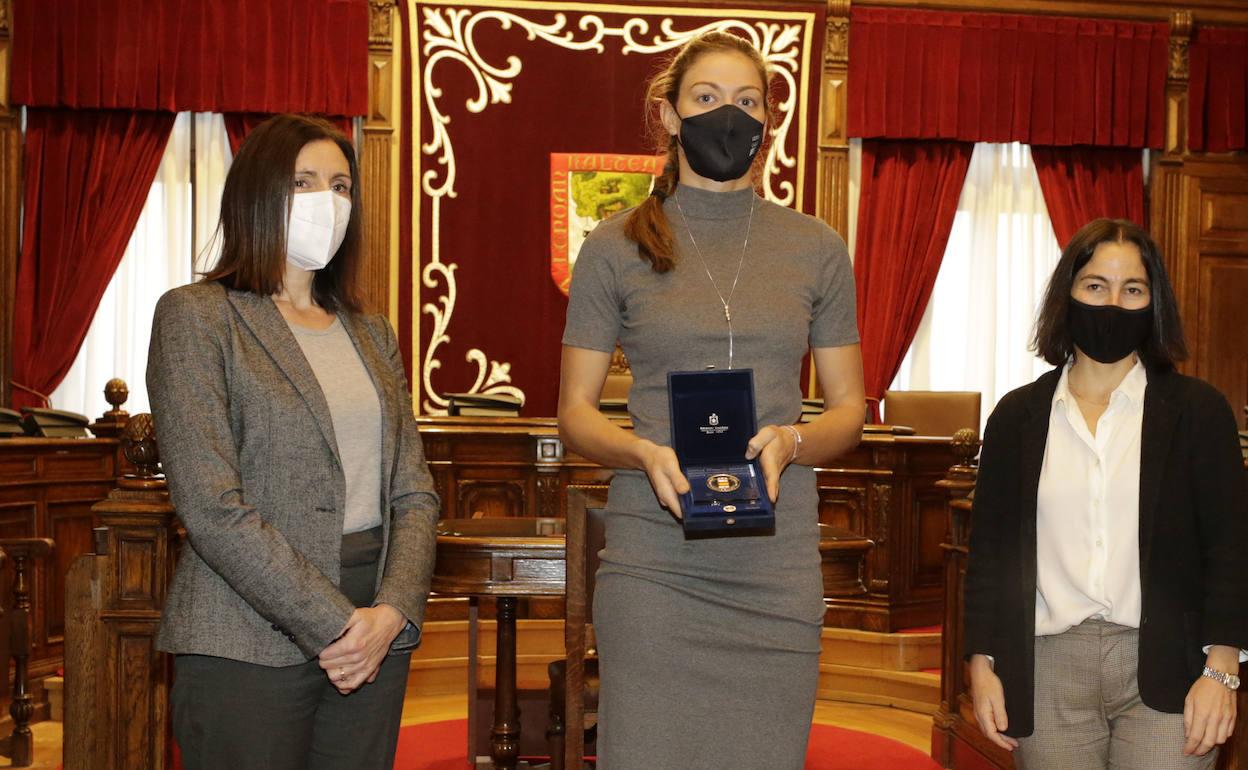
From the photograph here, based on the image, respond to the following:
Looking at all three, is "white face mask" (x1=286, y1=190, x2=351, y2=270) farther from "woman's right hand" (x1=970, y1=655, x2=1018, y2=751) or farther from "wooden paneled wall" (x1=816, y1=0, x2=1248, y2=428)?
"wooden paneled wall" (x1=816, y1=0, x2=1248, y2=428)

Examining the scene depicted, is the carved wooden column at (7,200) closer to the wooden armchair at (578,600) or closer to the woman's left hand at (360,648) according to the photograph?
the wooden armchair at (578,600)

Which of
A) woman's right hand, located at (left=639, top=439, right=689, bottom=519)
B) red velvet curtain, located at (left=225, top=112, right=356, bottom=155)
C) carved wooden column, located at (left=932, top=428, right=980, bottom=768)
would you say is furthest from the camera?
red velvet curtain, located at (left=225, top=112, right=356, bottom=155)

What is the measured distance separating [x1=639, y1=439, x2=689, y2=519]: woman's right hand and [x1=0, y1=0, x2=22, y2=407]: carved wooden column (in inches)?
269

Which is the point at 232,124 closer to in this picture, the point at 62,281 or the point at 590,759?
the point at 62,281

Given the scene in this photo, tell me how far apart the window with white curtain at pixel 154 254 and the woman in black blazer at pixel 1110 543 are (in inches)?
258

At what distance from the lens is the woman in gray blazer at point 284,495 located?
167cm

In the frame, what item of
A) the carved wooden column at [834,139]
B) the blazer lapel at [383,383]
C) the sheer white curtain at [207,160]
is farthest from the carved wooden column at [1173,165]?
the blazer lapel at [383,383]

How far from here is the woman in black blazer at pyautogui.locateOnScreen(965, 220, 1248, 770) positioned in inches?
71.2

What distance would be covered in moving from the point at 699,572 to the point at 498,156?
634 centimetres

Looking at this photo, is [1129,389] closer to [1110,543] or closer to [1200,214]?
[1110,543]

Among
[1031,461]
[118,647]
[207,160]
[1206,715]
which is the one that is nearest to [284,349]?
[118,647]

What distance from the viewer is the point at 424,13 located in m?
7.61

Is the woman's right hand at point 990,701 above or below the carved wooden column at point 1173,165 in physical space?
below

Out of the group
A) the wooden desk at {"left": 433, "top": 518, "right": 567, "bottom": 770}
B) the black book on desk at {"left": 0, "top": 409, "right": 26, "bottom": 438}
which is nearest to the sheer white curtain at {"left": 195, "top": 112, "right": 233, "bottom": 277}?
the black book on desk at {"left": 0, "top": 409, "right": 26, "bottom": 438}
